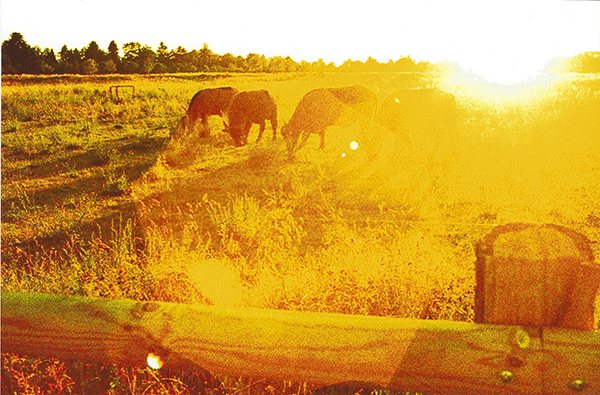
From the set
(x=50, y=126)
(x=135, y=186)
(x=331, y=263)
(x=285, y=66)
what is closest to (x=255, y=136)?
(x=135, y=186)

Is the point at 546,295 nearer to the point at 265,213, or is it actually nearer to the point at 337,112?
the point at 265,213

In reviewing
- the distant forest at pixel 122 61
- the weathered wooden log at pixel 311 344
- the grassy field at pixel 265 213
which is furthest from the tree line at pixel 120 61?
the weathered wooden log at pixel 311 344

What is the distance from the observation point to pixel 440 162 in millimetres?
9695

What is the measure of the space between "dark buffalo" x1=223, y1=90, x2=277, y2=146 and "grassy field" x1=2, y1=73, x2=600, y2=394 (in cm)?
47

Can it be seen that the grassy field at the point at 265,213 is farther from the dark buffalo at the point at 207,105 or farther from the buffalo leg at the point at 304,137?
the dark buffalo at the point at 207,105

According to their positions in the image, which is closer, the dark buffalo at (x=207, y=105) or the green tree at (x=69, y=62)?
the dark buffalo at (x=207, y=105)

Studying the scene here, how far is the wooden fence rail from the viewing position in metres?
1.29

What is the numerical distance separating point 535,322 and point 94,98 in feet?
77.3

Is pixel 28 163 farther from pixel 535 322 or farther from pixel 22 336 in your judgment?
pixel 535 322

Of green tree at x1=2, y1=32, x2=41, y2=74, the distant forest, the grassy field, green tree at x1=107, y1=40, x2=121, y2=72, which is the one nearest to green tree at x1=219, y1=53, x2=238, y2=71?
the distant forest

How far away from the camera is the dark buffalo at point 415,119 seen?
10.3 metres

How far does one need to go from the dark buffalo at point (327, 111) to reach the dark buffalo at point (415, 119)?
91 cm

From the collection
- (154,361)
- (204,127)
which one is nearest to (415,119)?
(204,127)

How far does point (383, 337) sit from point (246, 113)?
11347 millimetres
